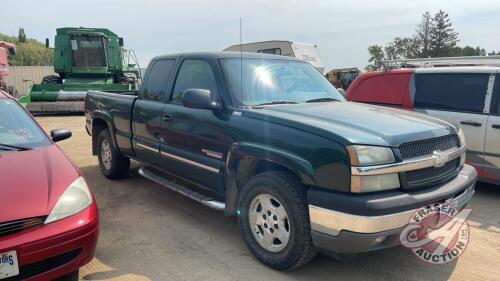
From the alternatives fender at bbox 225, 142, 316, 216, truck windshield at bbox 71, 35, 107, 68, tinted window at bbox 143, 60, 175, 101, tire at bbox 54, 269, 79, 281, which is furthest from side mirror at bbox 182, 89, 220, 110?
truck windshield at bbox 71, 35, 107, 68

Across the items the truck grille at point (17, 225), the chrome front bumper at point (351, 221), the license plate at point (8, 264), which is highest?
the truck grille at point (17, 225)

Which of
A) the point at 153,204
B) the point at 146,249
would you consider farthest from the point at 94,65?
the point at 146,249

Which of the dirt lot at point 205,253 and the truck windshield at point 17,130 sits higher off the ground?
the truck windshield at point 17,130

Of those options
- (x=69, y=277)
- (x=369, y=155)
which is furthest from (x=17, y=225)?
(x=369, y=155)

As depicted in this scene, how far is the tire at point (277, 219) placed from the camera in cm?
319

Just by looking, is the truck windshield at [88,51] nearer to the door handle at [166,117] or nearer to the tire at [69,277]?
the door handle at [166,117]

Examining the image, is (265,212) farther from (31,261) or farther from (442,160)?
(31,261)

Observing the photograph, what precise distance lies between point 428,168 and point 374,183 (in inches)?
24.0

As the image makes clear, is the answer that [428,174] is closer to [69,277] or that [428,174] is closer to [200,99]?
[200,99]

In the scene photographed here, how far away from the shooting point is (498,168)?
5277mm

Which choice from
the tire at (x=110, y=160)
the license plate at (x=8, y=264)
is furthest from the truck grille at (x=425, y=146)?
the tire at (x=110, y=160)

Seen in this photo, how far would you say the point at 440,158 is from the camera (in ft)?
10.9

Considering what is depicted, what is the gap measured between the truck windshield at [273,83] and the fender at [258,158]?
0.52 meters

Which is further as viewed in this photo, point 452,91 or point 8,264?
point 452,91
